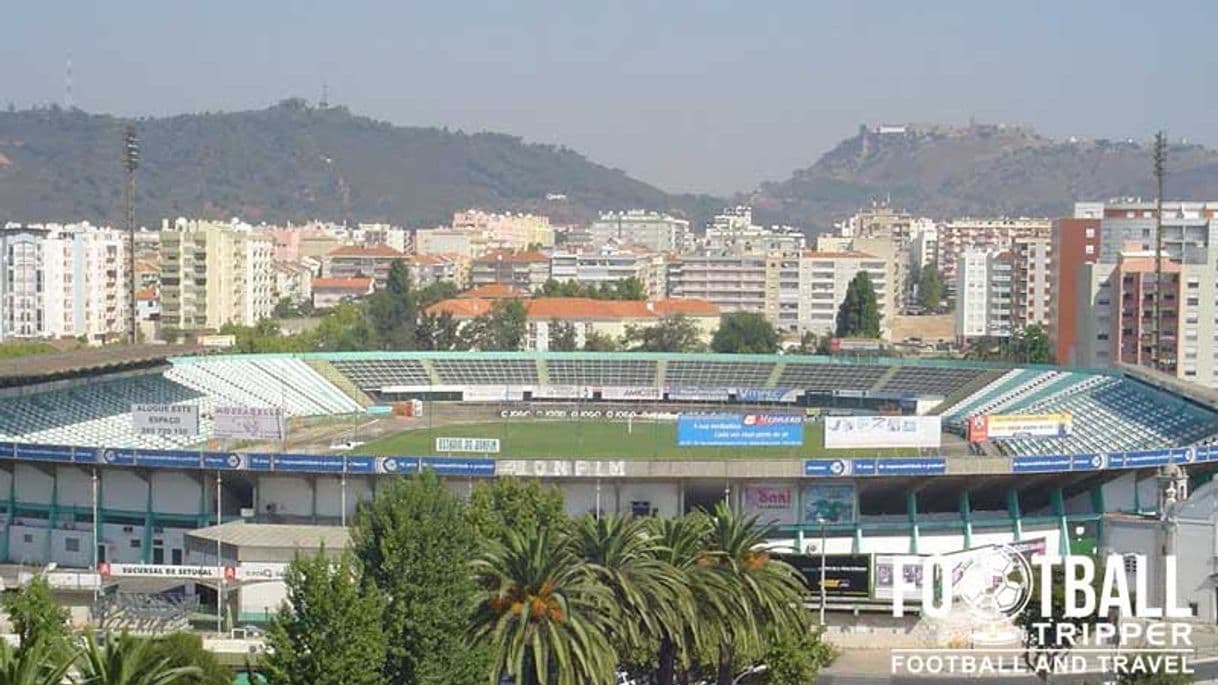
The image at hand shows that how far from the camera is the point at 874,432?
50812 mm

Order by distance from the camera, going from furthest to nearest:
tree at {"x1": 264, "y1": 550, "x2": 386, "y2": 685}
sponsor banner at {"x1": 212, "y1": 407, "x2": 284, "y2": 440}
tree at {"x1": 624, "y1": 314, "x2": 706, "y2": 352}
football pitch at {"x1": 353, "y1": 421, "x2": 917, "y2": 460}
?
tree at {"x1": 624, "y1": 314, "x2": 706, "y2": 352}, football pitch at {"x1": 353, "y1": 421, "x2": 917, "y2": 460}, sponsor banner at {"x1": 212, "y1": 407, "x2": 284, "y2": 440}, tree at {"x1": 264, "y1": 550, "x2": 386, "y2": 685}

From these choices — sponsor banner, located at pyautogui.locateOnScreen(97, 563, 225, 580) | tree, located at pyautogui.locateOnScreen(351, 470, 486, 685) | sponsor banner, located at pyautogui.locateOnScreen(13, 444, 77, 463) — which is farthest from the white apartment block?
tree, located at pyautogui.locateOnScreen(351, 470, 486, 685)

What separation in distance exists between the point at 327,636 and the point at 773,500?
76.6 ft

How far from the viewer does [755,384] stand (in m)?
A: 81.5

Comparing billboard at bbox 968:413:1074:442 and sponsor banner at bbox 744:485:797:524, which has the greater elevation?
billboard at bbox 968:413:1074:442

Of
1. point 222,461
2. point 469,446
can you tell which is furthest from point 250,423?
point 469,446

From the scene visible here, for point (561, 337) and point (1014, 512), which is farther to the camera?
point (561, 337)

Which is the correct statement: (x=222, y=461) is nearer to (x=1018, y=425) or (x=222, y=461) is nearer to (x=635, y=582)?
(x=635, y=582)

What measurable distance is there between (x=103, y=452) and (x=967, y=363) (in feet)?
135

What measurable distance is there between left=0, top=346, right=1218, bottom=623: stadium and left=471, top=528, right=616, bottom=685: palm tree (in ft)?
41.3

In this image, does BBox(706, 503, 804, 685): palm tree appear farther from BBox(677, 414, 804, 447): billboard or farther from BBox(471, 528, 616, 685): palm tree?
BBox(677, 414, 804, 447): billboard

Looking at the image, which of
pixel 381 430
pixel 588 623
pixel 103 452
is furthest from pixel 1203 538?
pixel 381 430

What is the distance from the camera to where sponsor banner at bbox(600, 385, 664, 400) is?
81.8m

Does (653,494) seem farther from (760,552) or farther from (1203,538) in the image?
(760,552)
